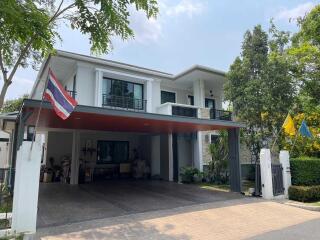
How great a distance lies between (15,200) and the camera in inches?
254

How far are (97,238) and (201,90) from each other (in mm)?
14252

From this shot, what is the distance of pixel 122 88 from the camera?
678 inches

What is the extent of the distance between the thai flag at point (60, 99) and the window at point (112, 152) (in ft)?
41.4

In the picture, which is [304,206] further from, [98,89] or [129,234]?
[98,89]

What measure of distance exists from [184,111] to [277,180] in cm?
770

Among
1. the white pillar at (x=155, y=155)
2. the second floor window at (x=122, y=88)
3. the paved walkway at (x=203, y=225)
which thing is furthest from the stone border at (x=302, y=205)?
the second floor window at (x=122, y=88)

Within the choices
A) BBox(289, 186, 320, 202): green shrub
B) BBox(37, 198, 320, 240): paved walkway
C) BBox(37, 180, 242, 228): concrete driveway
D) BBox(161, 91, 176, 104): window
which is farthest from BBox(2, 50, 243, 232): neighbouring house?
BBox(37, 198, 320, 240): paved walkway

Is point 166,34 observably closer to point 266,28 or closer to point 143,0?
point 143,0

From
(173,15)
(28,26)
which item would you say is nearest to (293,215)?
(173,15)

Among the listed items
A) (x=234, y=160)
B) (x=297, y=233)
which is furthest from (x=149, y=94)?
(x=297, y=233)

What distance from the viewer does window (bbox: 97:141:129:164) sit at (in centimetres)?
1917

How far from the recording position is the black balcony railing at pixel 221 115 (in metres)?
19.6

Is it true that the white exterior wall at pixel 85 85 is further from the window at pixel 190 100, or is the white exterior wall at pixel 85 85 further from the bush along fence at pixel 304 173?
the bush along fence at pixel 304 173

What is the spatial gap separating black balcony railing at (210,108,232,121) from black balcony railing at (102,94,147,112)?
17.5ft
